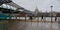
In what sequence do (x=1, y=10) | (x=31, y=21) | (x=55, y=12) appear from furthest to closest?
1. (x=1, y=10)
2. (x=31, y=21)
3. (x=55, y=12)

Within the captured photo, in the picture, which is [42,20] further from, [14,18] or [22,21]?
[14,18]

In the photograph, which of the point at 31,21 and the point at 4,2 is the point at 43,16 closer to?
the point at 31,21

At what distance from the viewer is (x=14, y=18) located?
598cm

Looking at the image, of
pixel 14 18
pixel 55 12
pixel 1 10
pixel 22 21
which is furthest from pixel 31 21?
pixel 1 10

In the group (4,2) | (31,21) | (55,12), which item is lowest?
(31,21)

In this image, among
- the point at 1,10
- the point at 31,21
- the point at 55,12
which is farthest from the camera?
the point at 1,10

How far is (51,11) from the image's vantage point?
5.50 m

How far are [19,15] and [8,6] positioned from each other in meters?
0.96

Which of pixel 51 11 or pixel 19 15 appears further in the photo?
pixel 19 15

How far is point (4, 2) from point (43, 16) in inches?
86.6

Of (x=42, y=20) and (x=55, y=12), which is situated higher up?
(x=55, y=12)

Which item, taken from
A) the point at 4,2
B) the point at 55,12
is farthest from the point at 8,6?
the point at 55,12

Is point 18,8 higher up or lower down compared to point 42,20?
higher up

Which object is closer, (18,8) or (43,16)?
(43,16)
